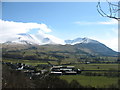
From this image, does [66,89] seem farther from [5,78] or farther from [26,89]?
[5,78]

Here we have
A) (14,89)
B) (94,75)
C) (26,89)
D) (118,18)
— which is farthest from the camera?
(94,75)

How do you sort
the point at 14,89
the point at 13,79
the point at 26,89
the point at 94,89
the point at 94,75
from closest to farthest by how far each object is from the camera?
the point at 14,89
the point at 26,89
the point at 13,79
the point at 94,89
the point at 94,75

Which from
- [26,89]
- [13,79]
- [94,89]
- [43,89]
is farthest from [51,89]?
[94,89]

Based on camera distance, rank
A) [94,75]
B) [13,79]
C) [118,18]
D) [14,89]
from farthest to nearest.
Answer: [94,75], [13,79], [14,89], [118,18]

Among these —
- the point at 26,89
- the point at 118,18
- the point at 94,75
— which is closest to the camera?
the point at 118,18

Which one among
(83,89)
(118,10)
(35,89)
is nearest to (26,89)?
(35,89)

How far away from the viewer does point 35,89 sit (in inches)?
523

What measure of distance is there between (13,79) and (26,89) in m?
1.44

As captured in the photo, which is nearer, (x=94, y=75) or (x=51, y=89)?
(x=51, y=89)

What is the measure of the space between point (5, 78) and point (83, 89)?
5260mm

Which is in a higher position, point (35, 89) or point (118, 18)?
point (118, 18)

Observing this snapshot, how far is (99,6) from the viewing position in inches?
49.7

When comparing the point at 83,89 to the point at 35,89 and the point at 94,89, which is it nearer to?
the point at 94,89

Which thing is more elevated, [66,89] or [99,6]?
[99,6]
